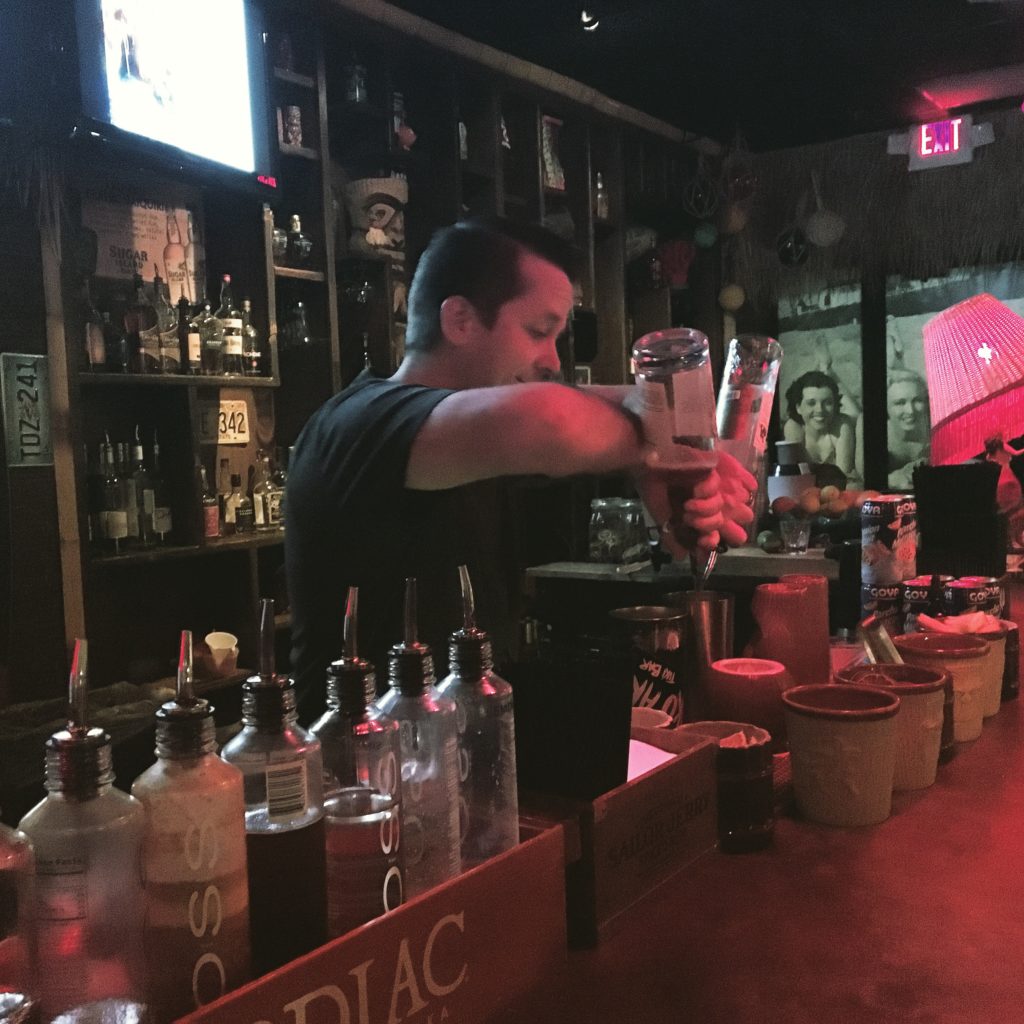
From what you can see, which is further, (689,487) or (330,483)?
(330,483)

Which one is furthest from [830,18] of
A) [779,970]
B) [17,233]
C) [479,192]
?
[779,970]

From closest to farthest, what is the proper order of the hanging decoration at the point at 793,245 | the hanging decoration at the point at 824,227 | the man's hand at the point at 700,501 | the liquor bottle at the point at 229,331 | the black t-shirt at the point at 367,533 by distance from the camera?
the man's hand at the point at 700,501
the black t-shirt at the point at 367,533
the liquor bottle at the point at 229,331
the hanging decoration at the point at 824,227
the hanging decoration at the point at 793,245

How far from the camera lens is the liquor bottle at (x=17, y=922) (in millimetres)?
545

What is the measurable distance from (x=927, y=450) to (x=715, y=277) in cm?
141

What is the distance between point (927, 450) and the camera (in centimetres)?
530

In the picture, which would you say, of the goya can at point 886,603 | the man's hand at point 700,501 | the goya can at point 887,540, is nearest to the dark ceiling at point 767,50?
the goya can at point 887,540

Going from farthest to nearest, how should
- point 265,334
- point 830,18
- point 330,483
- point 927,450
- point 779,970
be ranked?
1. point 927,450
2. point 830,18
3. point 265,334
4. point 330,483
5. point 779,970

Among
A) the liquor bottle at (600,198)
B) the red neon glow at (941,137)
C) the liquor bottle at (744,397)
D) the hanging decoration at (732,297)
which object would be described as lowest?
the liquor bottle at (744,397)

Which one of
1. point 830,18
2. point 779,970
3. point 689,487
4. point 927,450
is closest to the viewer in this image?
point 779,970

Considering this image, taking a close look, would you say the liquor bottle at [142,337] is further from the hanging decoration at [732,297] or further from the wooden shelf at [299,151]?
the hanging decoration at [732,297]

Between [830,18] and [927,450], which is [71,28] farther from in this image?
[927,450]

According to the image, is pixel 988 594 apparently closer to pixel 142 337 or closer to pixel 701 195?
pixel 142 337

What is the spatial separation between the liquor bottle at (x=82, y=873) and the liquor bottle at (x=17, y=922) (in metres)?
0.01

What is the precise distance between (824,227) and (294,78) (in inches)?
115
